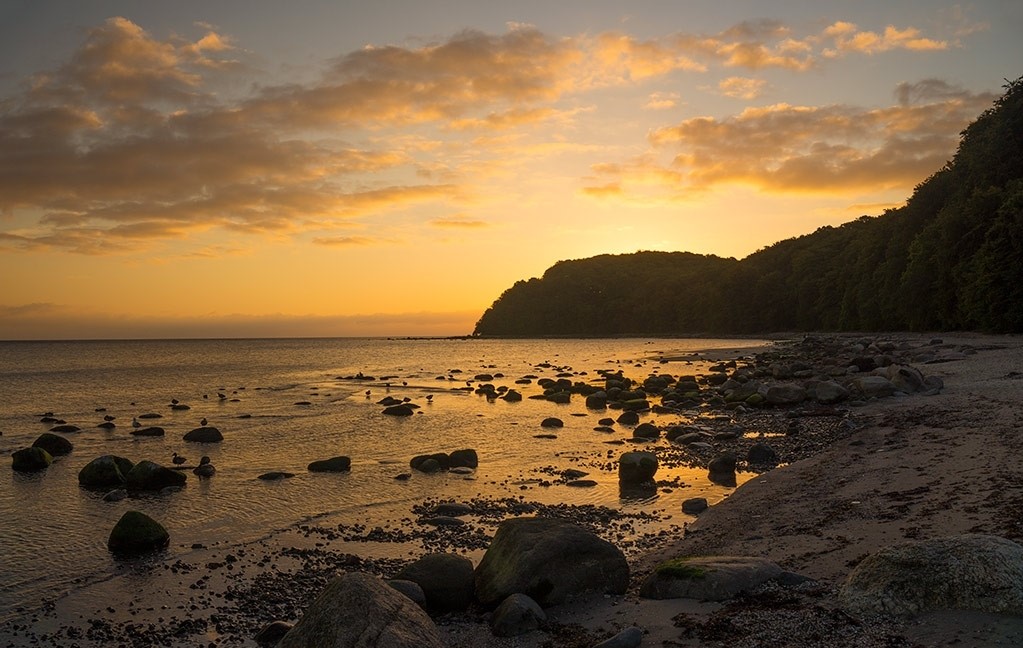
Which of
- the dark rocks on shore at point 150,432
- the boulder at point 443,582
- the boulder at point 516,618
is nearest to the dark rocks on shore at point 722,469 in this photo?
the boulder at point 443,582

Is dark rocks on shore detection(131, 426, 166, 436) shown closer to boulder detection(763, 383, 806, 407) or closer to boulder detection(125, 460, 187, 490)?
boulder detection(125, 460, 187, 490)

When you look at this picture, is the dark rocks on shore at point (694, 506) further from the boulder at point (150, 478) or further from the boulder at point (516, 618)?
the boulder at point (150, 478)

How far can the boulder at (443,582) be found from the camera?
981 centimetres

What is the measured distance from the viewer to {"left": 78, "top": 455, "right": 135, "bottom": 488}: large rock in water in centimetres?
1933

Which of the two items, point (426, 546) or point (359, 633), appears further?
point (426, 546)

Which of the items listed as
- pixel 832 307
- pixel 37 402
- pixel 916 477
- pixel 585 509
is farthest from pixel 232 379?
pixel 832 307

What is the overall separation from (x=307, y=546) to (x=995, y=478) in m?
12.4

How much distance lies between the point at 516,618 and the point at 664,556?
3.70m

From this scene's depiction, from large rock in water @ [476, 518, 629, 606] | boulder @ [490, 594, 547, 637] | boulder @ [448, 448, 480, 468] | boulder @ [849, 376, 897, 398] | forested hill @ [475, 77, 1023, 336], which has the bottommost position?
boulder @ [448, 448, 480, 468]

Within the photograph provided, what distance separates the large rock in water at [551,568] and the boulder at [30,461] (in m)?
19.1

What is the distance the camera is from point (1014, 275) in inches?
1732

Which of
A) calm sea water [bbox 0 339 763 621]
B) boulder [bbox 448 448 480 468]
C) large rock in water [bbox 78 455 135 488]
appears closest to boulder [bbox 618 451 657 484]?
calm sea water [bbox 0 339 763 621]

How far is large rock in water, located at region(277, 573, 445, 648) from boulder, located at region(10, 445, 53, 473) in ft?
63.6

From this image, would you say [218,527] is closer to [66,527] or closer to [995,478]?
[66,527]
